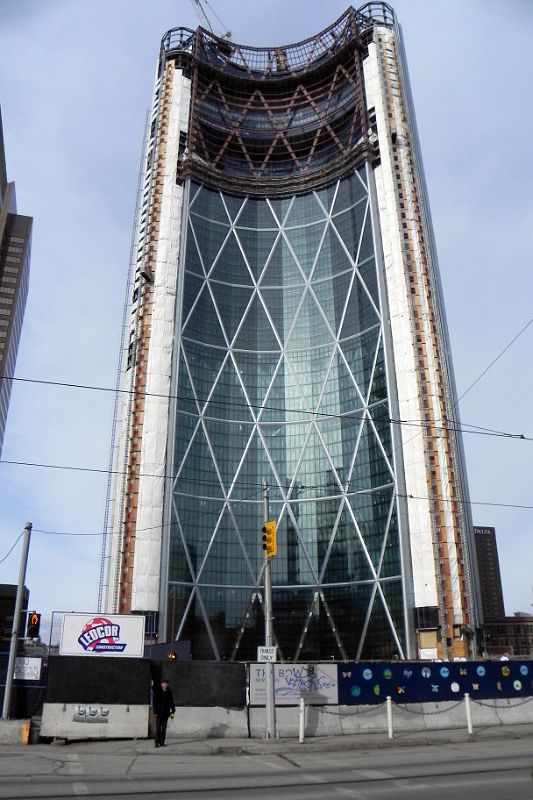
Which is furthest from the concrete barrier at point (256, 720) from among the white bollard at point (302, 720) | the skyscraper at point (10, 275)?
the skyscraper at point (10, 275)

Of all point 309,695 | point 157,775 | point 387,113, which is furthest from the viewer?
point 387,113

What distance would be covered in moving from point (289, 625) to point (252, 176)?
7032cm

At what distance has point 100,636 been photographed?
1061 inches

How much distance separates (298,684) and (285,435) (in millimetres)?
73154

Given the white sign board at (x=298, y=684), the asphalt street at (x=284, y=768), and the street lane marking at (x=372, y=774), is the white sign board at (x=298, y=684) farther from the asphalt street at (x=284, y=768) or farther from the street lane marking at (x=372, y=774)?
the street lane marking at (x=372, y=774)

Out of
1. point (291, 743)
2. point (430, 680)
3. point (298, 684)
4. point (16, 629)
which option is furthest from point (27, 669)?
point (430, 680)

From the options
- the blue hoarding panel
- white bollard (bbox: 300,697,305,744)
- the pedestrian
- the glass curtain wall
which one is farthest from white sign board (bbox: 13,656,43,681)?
the glass curtain wall

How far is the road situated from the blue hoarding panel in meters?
4.14

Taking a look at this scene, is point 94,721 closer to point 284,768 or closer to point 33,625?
point 33,625

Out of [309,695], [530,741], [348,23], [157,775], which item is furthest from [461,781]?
[348,23]

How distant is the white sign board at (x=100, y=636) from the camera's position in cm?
2680

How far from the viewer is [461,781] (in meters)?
14.6

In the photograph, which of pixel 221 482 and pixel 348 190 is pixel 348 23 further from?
pixel 221 482

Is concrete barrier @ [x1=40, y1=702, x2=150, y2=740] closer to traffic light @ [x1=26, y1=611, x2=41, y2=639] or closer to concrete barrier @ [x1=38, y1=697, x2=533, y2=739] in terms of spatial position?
concrete barrier @ [x1=38, y1=697, x2=533, y2=739]
